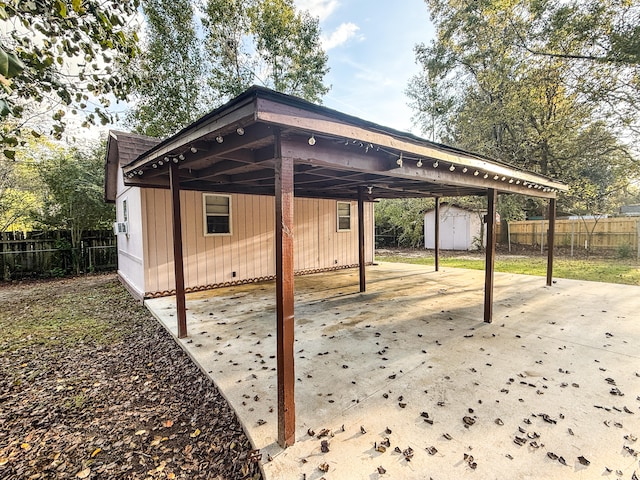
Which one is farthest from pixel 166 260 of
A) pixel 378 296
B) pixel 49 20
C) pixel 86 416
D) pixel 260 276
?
pixel 49 20

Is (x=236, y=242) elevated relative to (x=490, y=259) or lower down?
elevated

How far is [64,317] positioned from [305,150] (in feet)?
18.2

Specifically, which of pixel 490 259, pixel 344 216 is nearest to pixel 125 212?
pixel 344 216

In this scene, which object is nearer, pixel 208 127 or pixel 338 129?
pixel 338 129

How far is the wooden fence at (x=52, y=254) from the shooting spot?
28.0ft

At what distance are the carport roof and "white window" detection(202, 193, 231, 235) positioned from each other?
5.13ft

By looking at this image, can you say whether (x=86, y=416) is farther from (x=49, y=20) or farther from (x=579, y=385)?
(x=579, y=385)

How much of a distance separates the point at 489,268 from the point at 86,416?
16.5 feet

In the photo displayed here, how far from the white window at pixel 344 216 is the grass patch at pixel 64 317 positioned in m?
6.04

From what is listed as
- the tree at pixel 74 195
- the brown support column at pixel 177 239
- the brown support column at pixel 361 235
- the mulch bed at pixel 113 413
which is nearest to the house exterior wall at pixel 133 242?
the mulch bed at pixel 113 413

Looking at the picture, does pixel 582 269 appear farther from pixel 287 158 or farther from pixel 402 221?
pixel 287 158

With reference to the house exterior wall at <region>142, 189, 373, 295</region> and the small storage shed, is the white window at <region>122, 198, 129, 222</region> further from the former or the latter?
the small storage shed

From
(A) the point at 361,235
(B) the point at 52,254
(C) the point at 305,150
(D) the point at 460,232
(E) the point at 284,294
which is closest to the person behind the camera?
(E) the point at 284,294

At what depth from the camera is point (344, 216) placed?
Answer: 9641mm
